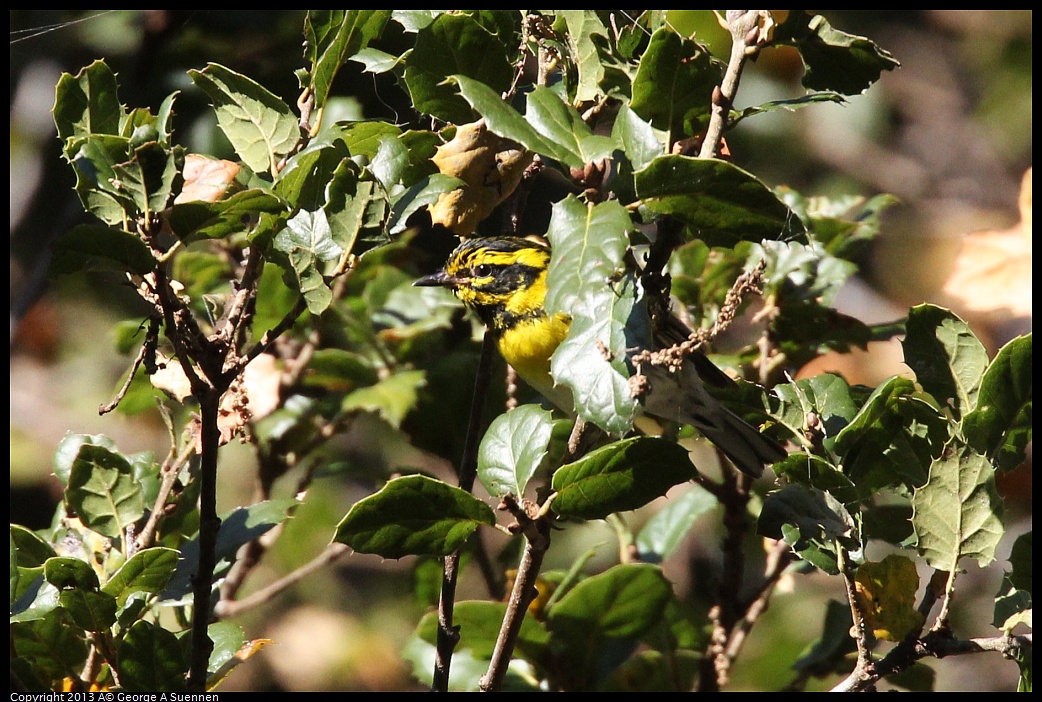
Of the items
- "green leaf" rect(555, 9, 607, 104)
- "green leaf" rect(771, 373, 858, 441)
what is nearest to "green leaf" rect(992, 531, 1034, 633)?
"green leaf" rect(771, 373, 858, 441)

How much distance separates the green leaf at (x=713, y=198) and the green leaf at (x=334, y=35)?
0.59m

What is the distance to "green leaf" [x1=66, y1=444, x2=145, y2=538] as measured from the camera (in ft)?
6.62

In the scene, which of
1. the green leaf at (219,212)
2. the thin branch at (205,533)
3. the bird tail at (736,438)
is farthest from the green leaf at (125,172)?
the bird tail at (736,438)

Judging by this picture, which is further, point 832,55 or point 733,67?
point 832,55

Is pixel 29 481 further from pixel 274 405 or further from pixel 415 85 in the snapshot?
pixel 415 85

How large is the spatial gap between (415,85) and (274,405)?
137 centimetres

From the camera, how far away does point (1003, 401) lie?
5.89 ft

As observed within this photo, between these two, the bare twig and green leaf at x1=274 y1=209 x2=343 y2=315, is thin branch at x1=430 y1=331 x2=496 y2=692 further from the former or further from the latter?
the bare twig

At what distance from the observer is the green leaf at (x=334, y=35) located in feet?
5.71

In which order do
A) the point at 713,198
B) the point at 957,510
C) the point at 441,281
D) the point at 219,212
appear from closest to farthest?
the point at 713,198, the point at 219,212, the point at 957,510, the point at 441,281

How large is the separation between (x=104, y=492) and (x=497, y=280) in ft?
4.13

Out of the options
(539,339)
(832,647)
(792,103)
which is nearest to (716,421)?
(539,339)

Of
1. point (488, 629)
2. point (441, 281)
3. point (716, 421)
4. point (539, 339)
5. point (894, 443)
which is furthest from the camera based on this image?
point (441, 281)

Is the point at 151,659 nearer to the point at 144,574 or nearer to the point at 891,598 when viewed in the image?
the point at 144,574
